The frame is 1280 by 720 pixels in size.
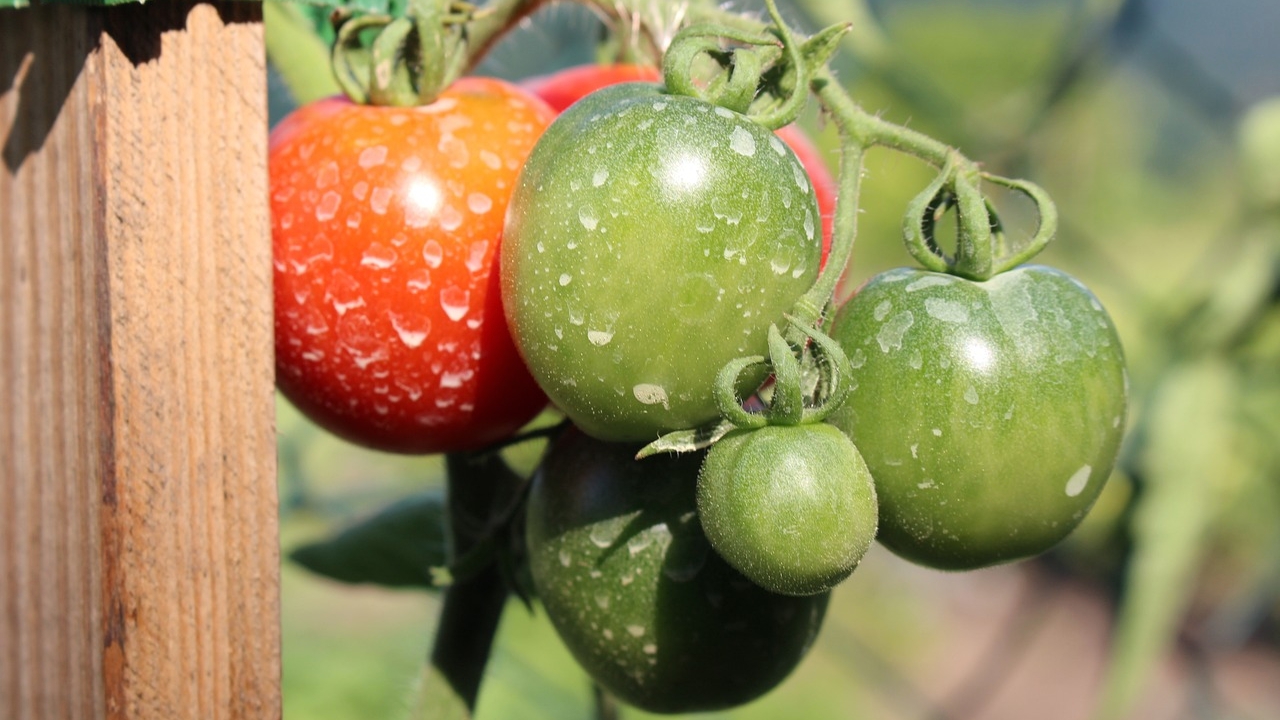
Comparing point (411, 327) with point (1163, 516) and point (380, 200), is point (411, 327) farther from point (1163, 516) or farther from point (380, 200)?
point (1163, 516)

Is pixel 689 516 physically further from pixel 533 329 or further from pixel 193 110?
pixel 193 110

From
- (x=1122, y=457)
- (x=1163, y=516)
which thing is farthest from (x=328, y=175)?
(x=1122, y=457)

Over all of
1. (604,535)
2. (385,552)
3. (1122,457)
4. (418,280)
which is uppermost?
(418,280)

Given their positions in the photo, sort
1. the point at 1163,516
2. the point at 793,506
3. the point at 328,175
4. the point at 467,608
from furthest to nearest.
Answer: the point at 1163,516 < the point at 467,608 < the point at 328,175 < the point at 793,506

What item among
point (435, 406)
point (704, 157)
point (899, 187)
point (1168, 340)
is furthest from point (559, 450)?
point (899, 187)

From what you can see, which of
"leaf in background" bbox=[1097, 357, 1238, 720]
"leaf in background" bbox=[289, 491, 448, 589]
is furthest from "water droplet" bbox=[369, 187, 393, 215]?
"leaf in background" bbox=[1097, 357, 1238, 720]

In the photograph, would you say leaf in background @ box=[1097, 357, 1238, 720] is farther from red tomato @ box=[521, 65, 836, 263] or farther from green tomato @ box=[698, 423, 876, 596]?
green tomato @ box=[698, 423, 876, 596]

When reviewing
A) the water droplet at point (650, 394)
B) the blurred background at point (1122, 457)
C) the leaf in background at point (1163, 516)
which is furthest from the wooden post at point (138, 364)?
the leaf in background at point (1163, 516)
